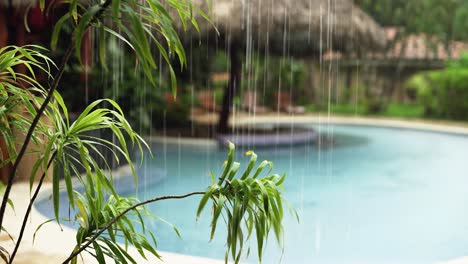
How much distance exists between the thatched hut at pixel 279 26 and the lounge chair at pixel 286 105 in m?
4.87

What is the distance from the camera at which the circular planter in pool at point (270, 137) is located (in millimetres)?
9258

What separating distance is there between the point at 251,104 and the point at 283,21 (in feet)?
20.8

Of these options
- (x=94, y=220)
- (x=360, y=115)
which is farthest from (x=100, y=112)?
(x=360, y=115)

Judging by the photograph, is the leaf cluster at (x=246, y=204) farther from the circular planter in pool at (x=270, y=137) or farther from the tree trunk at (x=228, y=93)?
the tree trunk at (x=228, y=93)

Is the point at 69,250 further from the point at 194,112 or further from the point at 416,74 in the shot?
the point at 416,74

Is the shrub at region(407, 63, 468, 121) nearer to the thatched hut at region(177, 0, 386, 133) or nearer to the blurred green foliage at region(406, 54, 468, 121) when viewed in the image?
the blurred green foliage at region(406, 54, 468, 121)

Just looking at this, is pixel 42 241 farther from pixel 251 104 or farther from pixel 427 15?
pixel 427 15

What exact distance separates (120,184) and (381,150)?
5133 millimetres

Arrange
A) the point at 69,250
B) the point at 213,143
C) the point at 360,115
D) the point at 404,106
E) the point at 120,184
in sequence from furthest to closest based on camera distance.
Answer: the point at 404,106 < the point at 360,115 < the point at 213,143 < the point at 120,184 < the point at 69,250

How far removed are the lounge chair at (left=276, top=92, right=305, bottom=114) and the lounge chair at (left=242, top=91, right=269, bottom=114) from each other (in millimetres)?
567

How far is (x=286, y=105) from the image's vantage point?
16297 mm

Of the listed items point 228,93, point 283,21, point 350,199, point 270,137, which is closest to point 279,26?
point 283,21

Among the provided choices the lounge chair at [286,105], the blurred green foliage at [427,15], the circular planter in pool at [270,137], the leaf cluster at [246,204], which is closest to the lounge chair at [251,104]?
the lounge chair at [286,105]

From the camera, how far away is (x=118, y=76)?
25.5 ft
